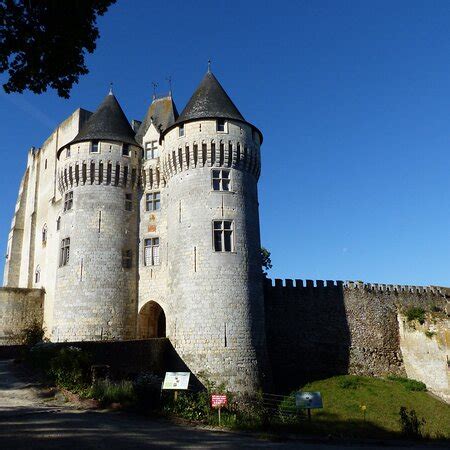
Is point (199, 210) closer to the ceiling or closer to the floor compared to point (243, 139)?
closer to the floor

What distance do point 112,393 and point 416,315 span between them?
79.5ft

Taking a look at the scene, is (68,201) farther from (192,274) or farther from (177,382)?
(177,382)

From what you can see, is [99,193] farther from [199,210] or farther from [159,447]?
[159,447]

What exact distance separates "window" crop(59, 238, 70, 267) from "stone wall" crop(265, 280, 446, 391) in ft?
38.8

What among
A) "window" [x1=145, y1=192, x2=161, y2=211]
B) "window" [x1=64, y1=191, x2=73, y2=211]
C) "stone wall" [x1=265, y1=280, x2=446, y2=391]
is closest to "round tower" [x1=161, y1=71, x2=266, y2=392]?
"window" [x1=145, y1=192, x2=161, y2=211]

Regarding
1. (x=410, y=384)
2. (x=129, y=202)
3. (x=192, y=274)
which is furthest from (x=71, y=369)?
(x=410, y=384)

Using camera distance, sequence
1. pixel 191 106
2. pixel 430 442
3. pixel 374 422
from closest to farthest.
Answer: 1. pixel 430 442
2. pixel 374 422
3. pixel 191 106

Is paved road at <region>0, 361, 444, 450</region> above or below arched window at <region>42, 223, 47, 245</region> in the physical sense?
below

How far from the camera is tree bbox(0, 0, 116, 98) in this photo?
39.4 feet

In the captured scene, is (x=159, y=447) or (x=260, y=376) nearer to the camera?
(x=159, y=447)

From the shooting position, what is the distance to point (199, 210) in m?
24.2

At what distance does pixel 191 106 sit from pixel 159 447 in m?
20.1

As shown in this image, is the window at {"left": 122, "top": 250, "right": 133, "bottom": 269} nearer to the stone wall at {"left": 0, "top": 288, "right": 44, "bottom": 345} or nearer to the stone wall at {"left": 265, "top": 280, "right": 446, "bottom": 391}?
the stone wall at {"left": 0, "top": 288, "right": 44, "bottom": 345}

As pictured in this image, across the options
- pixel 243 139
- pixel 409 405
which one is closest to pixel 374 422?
pixel 409 405
